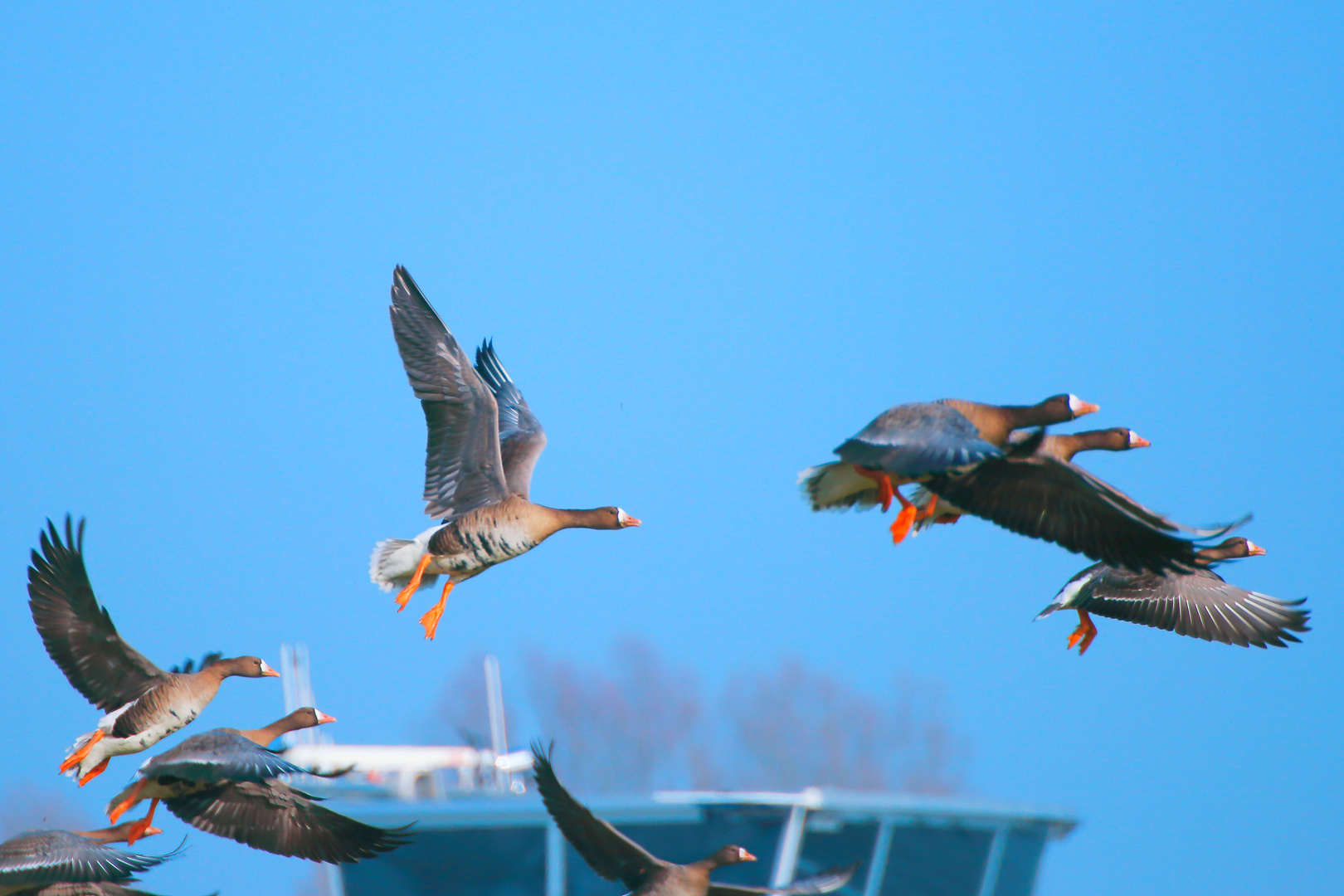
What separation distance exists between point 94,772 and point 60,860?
1002mm

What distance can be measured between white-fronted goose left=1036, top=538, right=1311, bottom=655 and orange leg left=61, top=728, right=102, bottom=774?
7.21 m

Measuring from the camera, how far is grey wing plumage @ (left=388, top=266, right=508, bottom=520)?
1111 cm

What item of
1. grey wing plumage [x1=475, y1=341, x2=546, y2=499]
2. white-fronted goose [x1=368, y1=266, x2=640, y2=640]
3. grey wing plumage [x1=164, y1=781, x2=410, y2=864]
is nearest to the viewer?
grey wing plumage [x1=164, y1=781, x2=410, y2=864]

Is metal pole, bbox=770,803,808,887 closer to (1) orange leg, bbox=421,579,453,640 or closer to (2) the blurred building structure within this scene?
(2) the blurred building structure

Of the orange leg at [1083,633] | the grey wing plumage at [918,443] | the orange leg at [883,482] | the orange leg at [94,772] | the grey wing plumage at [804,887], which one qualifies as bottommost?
the orange leg at [94,772]

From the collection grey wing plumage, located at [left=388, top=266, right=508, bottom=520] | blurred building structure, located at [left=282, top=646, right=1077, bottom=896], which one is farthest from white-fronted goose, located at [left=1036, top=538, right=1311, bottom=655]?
blurred building structure, located at [left=282, top=646, right=1077, bottom=896]

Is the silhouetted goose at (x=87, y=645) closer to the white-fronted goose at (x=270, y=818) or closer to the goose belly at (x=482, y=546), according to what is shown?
the white-fronted goose at (x=270, y=818)

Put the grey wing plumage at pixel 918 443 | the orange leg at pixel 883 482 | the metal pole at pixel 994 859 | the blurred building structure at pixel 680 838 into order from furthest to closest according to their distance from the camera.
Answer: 1. the metal pole at pixel 994 859
2. the blurred building structure at pixel 680 838
3. the orange leg at pixel 883 482
4. the grey wing plumage at pixel 918 443

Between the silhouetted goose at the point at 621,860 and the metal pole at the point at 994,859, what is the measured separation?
44.8ft

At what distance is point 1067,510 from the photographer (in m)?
8.44

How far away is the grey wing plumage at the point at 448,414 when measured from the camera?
11109mm

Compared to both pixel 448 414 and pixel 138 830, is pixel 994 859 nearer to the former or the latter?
pixel 448 414

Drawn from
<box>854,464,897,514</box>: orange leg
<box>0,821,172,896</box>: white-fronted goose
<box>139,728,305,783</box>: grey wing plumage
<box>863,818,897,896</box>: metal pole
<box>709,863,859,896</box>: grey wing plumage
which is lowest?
<box>863,818,897,896</box>: metal pole

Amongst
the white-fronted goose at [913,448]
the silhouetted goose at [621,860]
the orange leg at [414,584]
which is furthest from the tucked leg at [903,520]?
the orange leg at [414,584]
